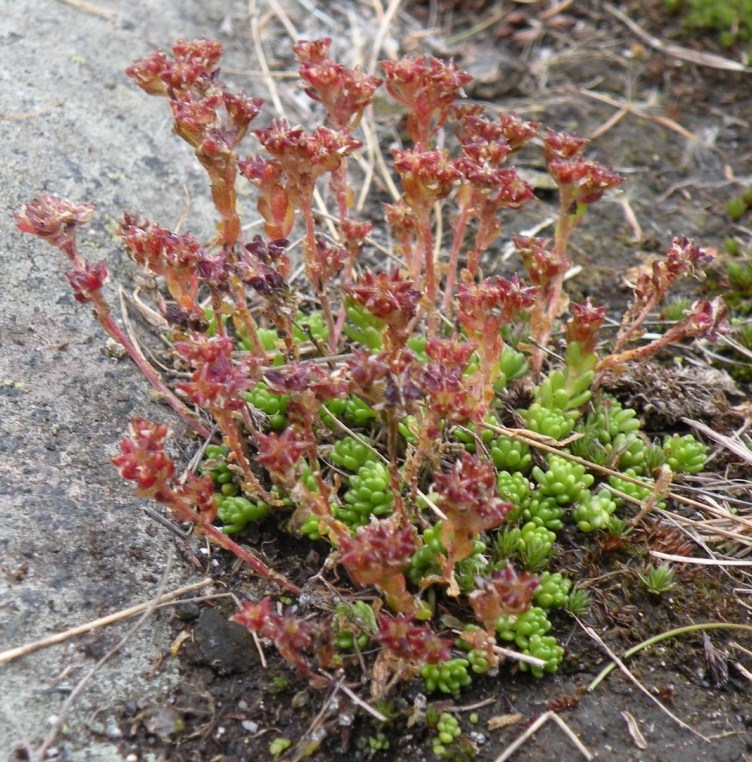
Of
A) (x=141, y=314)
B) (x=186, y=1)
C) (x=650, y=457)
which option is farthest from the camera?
(x=186, y=1)

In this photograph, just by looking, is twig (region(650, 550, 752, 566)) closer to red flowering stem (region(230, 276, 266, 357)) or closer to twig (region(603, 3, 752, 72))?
red flowering stem (region(230, 276, 266, 357))

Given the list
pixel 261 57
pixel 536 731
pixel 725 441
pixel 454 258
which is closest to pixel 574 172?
pixel 454 258

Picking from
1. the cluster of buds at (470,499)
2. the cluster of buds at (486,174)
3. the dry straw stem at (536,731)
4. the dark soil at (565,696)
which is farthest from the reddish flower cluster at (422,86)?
the dry straw stem at (536,731)

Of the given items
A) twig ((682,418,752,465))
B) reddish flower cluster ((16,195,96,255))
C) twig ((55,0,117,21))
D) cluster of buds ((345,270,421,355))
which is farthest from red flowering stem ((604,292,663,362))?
twig ((55,0,117,21))

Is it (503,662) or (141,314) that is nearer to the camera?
(503,662)

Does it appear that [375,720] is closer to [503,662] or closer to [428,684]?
[428,684]

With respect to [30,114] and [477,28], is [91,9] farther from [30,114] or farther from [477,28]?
[477,28]

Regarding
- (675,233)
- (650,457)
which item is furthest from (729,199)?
(650,457)
